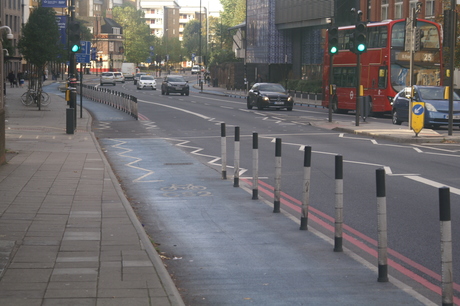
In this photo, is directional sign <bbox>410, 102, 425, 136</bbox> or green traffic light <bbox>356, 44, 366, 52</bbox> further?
green traffic light <bbox>356, 44, 366, 52</bbox>

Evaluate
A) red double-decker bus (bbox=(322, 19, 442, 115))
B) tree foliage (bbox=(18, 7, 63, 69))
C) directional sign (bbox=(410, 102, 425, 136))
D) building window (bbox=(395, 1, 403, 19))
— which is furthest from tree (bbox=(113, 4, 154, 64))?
directional sign (bbox=(410, 102, 425, 136))

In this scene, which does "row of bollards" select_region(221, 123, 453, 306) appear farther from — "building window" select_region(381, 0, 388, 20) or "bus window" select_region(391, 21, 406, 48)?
"building window" select_region(381, 0, 388, 20)

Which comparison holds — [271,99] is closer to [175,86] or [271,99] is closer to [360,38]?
[360,38]

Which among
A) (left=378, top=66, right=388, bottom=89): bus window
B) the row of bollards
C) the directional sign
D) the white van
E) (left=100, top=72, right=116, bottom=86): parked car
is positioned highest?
the white van

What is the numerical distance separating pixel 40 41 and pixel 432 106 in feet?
73.0

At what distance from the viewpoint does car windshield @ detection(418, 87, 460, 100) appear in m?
27.5

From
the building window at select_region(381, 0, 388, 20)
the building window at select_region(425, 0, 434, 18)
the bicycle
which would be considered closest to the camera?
the bicycle

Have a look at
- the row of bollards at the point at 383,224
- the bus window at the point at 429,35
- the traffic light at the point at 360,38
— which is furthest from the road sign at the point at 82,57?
the row of bollards at the point at 383,224

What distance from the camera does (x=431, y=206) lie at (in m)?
10.9

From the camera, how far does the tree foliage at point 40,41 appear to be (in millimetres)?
40250

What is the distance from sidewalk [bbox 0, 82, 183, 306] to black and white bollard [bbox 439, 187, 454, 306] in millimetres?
2006

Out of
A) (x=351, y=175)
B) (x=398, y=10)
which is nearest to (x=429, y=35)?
(x=351, y=175)

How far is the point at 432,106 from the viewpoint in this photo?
2661cm

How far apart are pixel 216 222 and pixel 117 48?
158244mm
